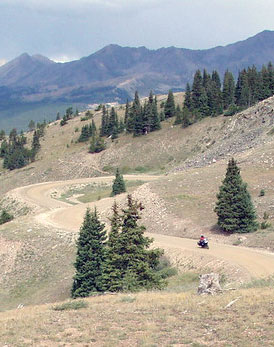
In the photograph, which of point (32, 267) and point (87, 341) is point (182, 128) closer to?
point (32, 267)

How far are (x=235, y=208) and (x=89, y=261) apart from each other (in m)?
13.1

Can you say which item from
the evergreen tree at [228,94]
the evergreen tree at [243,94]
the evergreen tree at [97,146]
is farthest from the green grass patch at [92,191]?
the evergreen tree at [228,94]

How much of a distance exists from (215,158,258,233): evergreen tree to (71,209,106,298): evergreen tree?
1075cm

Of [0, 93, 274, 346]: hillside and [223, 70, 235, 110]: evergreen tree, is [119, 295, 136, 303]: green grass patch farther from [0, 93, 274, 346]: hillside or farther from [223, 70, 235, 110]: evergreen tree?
[223, 70, 235, 110]: evergreen tree

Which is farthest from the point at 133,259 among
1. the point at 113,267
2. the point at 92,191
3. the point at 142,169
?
the point at 142,169

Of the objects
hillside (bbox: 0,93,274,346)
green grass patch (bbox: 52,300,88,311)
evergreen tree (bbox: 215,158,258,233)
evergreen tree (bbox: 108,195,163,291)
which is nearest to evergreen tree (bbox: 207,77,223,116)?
hillside (bbox: 0,93,274,346)

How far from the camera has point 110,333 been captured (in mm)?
15211

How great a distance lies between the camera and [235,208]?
35.8 meters

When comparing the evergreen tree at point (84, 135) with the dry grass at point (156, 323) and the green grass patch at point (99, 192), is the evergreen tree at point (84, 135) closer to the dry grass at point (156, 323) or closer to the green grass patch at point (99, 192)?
the green grass patch at point (99, 192)

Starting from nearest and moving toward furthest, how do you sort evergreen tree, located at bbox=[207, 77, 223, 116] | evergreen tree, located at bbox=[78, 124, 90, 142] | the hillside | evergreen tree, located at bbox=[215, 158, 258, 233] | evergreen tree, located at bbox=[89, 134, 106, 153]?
the hillside, evergreen tree, located at bbox=[215, 158, 258, 233], evergreen tree, located at bbox=[207, 77, 223, 116], evergreen tree, located at bbox=[89, 134, 106, 153], evergreen tree, located at bbox=[78, 124, 90, 142]

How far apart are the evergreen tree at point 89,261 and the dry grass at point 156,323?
878 centimetres

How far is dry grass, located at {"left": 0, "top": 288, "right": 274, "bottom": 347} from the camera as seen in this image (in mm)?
14181

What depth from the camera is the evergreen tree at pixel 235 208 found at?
35.4 m

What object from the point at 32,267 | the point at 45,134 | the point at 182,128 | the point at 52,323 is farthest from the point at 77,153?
the point at 52,323
